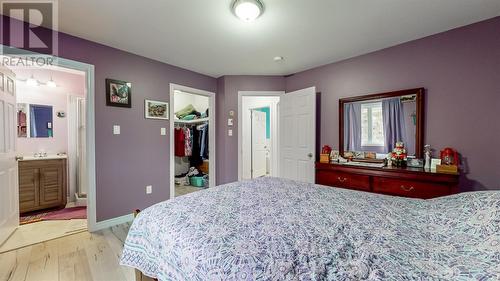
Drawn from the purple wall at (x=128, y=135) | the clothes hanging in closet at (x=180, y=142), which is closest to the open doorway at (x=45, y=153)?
the purple wall at (x=128, y=135)

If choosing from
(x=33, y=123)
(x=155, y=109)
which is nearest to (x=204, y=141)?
(x=155, y=109)

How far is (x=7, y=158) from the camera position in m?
2.23

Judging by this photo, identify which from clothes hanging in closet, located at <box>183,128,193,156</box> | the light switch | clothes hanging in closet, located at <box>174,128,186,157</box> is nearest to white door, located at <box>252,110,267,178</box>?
clothes hanging in closet, located at <box>183,128,193,156</box>

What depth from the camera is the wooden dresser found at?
1991 mm

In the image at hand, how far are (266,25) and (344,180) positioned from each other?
2.03 meters

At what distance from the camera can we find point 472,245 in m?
0.82

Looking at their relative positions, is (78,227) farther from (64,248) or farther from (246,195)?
(246,195)

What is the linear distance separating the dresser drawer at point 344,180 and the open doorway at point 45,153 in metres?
2.89

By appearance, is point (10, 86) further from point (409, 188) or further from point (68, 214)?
point (409, 188)

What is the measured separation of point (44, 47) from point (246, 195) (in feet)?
8.63

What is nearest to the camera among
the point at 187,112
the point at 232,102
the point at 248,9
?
the point at 248,9

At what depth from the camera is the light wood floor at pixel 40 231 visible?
85.7 inches
